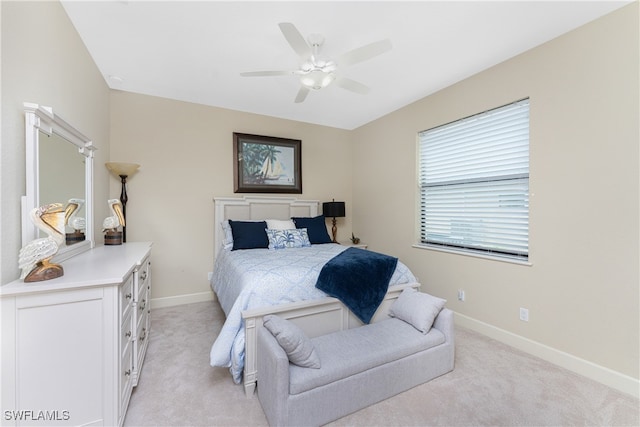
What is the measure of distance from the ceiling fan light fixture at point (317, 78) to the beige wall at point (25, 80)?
5.74ft

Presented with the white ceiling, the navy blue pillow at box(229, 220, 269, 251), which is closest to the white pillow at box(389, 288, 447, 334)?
the navy blue pillow at box(229, 220, 269, 251)

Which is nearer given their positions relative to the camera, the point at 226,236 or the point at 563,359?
the point at 563,359

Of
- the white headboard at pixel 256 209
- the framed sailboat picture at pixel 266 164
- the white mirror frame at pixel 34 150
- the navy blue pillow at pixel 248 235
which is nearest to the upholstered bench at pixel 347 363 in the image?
the white mirror frame at pixel 34 150

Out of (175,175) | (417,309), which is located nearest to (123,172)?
(175,175)

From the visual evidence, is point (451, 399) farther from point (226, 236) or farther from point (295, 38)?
point (226, 236)

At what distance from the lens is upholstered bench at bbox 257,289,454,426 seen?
1507 millimetres

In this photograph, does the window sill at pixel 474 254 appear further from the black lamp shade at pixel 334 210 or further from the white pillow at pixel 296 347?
the white pillow at pixel 296 347

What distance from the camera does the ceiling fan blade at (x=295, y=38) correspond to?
169 centimetres

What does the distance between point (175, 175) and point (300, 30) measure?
8.25 ft

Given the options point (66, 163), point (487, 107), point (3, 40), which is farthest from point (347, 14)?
point (66, 163)

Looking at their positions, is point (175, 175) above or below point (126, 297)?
above

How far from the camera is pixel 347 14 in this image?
1.99 m

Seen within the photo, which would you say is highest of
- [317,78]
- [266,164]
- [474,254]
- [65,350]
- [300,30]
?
[300,30]

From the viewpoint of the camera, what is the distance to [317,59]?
7.04 ft
